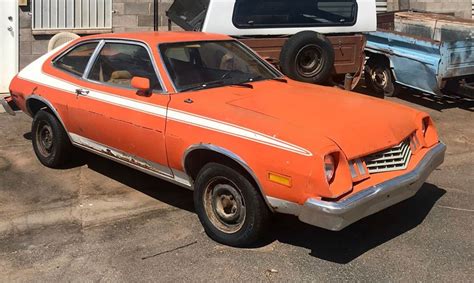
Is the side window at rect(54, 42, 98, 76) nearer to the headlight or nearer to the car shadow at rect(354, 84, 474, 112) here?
the headlight

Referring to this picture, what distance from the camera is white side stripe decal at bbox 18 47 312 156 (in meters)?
3.41

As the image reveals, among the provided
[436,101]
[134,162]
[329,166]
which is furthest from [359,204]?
[436,101]

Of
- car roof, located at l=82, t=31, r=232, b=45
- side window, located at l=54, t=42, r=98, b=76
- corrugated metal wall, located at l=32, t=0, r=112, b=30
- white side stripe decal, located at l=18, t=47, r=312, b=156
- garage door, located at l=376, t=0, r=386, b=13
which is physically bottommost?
white side stripe decal, located at l=18, t=47, r=312, b=156

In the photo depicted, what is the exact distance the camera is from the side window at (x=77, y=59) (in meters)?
5.07

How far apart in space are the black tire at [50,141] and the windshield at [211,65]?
5.17ft

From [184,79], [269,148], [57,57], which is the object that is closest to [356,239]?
[269,148]

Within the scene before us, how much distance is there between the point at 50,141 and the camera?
18.0ft

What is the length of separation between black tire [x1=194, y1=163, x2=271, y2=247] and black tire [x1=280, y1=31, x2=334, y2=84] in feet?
12.1

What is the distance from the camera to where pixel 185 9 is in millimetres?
7875

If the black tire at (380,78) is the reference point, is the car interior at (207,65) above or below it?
above

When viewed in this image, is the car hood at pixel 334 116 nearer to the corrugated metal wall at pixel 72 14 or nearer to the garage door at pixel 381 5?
the corrugated metal wall at pixel 72 14

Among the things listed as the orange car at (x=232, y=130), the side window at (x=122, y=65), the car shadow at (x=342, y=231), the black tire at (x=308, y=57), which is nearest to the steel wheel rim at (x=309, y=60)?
the black tire at (x=308, y=57)

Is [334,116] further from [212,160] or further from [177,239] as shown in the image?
[177,239]

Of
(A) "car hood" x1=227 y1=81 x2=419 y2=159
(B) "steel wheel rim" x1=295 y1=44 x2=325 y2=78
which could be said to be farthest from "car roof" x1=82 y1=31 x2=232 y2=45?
(B) "steel wheel rim" x1=295 y1=44 x2=325 y2=78
